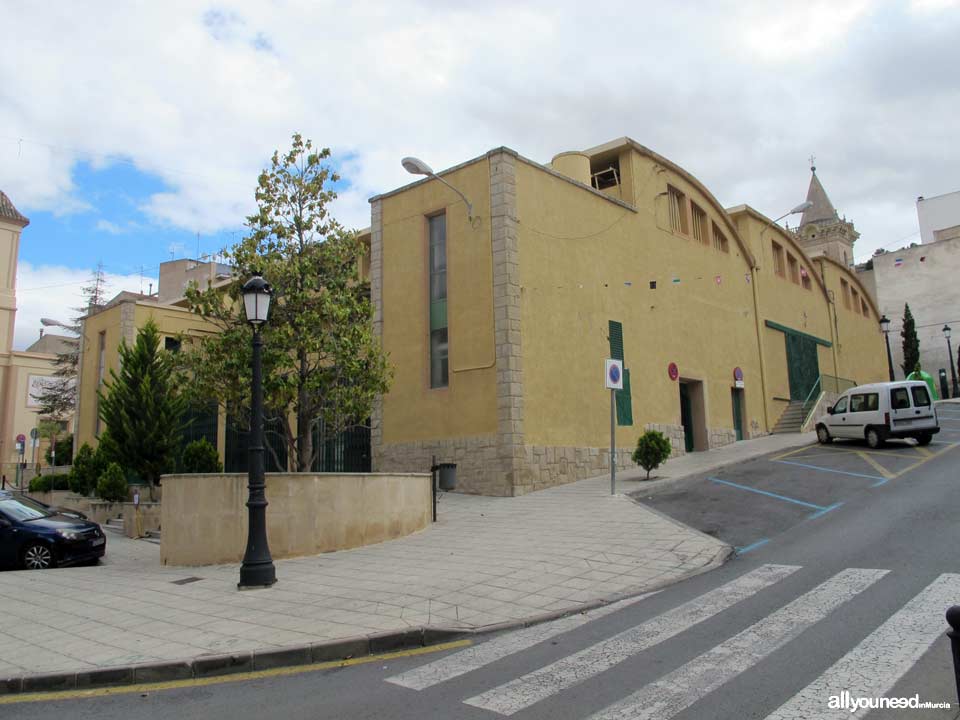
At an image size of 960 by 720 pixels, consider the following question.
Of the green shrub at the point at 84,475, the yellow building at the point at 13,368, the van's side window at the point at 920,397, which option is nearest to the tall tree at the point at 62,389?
the yellow building at the point at 13,368

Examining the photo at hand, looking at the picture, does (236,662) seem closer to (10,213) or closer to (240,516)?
(240,516)

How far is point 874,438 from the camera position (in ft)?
63.3

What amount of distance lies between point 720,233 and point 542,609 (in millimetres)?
23709

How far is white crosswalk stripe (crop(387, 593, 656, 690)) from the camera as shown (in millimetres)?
5328

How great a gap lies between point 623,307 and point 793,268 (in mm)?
17203

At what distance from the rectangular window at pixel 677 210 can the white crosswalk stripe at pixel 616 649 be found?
18.6 meters

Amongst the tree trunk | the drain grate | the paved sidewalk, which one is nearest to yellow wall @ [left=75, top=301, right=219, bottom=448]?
the tree trunk

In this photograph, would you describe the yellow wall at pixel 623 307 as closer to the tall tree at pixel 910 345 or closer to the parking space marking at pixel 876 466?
the parking space marking at pixel 876 466

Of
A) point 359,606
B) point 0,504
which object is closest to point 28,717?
point 359,606

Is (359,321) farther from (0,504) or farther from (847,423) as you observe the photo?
(847,423)

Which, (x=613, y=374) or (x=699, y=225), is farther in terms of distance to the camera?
(x=699, y=225)

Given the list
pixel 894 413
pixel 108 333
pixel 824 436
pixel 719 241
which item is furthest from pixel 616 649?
pixel 108 333

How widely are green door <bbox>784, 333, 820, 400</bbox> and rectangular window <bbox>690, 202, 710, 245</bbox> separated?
7519 millimetres

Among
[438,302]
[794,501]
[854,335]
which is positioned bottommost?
[794,501]
